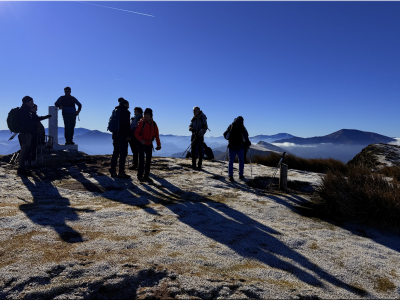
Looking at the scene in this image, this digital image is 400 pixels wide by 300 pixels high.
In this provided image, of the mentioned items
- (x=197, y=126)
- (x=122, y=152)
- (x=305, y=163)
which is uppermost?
(x=197, y=126)

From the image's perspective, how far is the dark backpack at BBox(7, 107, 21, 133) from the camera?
23.4 ft

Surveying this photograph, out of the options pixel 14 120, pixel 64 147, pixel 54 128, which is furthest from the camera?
pixel 54 128

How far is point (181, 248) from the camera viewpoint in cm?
307

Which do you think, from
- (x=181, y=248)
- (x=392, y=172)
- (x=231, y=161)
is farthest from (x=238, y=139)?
(x=392, y=172)

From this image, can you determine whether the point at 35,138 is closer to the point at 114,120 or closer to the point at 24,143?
the point at 24,143

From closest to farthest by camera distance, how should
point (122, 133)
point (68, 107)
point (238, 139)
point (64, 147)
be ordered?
1. point (122, 133)
2. point (238, 139)
3. point (68, 107)
4. point (64, 147)

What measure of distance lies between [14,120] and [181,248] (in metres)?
6.77

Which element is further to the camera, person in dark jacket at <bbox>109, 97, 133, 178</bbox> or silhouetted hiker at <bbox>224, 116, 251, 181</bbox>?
silhouetted hiker at <bbox>224, 116, 251, 181</bbox>

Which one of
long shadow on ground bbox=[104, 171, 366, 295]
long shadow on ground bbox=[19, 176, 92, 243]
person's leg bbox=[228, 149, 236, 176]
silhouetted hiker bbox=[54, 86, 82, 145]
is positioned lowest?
long shadow on ground bbox=[104, 171, 366, 295]

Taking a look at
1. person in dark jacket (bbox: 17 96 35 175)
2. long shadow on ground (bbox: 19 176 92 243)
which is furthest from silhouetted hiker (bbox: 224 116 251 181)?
person in dark jacket (bbox: 17 96 35 175)

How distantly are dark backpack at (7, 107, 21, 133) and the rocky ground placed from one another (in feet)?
6.70

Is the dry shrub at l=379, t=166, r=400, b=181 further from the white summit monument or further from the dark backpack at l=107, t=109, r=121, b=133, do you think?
the white summit monument

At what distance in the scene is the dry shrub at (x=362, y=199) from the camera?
432cm

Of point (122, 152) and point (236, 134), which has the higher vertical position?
point (236, 134)
